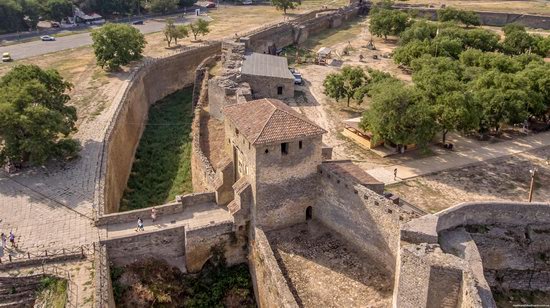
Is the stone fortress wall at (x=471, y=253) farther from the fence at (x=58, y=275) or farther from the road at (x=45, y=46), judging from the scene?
the road at (x=45, y=46)

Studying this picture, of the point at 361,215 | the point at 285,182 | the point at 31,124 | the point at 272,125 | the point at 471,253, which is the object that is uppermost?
the point at 272,125

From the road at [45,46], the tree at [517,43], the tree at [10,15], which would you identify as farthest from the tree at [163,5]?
the tree at [517,43]

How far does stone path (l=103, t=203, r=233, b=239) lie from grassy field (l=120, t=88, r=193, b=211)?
245 inches

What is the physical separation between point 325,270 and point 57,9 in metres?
66.0

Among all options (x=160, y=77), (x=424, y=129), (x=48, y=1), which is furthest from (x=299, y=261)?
(x=48, y=1)

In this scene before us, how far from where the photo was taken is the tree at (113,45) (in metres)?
47.8

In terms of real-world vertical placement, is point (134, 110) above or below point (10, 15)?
below

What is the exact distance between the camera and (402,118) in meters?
32.6

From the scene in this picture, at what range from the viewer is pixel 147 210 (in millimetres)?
24328

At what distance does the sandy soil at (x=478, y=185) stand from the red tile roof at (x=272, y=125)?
9.34 m

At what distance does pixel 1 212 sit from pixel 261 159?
13.3 metres

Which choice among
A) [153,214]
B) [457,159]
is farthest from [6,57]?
[457,159]

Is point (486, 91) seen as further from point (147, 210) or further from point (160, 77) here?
point (160, 77)

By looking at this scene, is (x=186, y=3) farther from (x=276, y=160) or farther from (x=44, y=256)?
(x=44, y=256)
